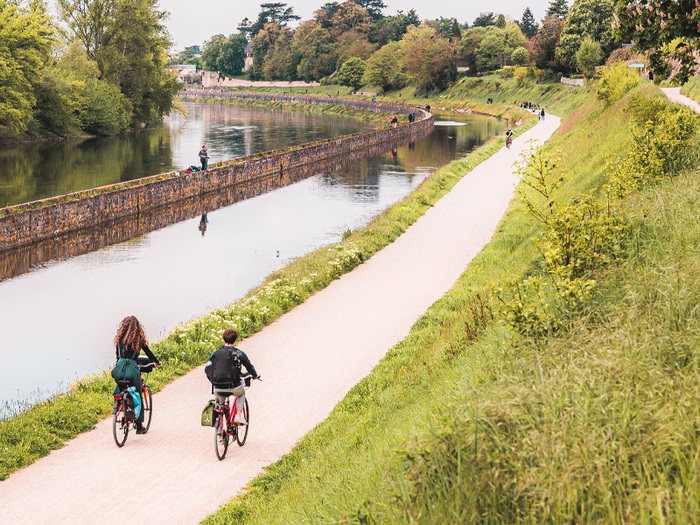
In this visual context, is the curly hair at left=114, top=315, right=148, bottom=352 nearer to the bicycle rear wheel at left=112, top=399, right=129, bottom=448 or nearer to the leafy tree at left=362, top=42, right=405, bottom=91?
the bicycle rear wheel at left=112, top=399, right=129, bottom=448

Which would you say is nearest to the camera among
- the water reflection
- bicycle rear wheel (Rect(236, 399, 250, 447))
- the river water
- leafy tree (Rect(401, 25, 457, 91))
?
bicycle rear wheel (Rect(236, 399, 250, 447))

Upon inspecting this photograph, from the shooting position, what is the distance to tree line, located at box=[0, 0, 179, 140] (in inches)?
2013

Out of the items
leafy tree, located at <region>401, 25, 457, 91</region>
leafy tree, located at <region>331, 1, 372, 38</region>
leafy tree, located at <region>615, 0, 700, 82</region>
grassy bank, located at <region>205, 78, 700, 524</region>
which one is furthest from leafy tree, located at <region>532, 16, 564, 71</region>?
grassy bank, located at <region>205, 78, 700, 524</region>

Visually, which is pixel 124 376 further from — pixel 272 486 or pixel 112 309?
pixel 112 309

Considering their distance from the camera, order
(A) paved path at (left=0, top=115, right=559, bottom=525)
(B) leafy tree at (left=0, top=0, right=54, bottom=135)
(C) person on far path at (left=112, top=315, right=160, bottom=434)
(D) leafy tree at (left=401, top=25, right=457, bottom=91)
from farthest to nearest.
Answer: (D) leafy tree at (left=401, top=25, right=457, bottom=91)
(B) leafy tree at (left=0, top=0, right=54, bottom=135)
(C) person on far path at (left=112, top=315, right=160, bottom=434)
(A) paved path at (left=0, top=115, right=559, bottom=525)

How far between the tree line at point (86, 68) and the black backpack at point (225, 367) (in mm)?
46810

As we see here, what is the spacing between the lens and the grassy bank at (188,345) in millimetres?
9281

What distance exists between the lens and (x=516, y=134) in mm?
59469

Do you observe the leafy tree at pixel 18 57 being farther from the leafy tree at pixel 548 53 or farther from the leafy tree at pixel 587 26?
the leafy tree at pixel 548 53

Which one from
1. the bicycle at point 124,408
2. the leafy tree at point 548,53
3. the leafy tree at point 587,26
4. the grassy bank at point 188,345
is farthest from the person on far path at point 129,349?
the leafy tree at point 548,53

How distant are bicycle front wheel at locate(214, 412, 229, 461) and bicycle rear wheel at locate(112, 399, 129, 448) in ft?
4.05

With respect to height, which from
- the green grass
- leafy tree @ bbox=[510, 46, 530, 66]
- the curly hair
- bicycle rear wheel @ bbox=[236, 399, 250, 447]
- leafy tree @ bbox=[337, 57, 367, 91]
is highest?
leafy tree @ bbox=[510, 46, 530, 66]

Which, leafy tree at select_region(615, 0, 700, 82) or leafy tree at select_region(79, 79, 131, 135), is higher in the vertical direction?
leafy tree at select_region(615, 0, 700, 82)

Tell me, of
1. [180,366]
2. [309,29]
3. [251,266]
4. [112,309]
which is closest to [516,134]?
[251,266]
